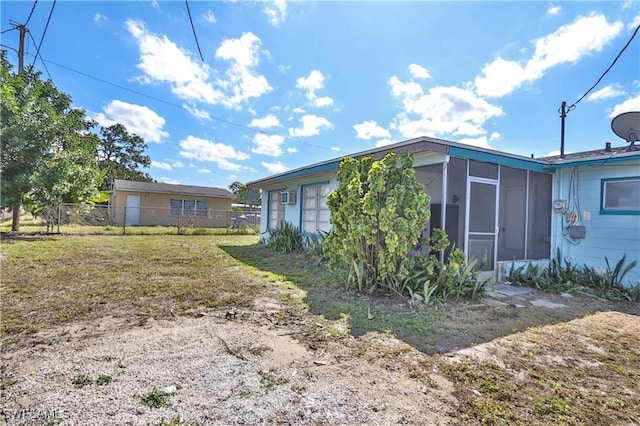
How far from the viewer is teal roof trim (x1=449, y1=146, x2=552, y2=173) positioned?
5.10 metres

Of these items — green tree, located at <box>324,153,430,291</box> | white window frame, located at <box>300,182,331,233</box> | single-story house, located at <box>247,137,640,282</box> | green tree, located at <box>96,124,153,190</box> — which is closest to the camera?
green tree, located at <box>324,153,430,291</box>

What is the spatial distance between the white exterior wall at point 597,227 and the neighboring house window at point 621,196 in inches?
2.8

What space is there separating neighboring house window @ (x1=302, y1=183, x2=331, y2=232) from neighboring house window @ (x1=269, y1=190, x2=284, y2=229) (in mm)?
1897

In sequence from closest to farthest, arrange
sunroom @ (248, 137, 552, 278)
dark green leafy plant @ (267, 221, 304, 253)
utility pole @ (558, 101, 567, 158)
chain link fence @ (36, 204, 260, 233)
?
sunroom @ (248, 137, 552, 278) → dark green leafy plant @ (267, 221, 304, 253) → utility pole @ (558, 101, 567, 158) → chain link fence @ (36, 204, 260, 233)

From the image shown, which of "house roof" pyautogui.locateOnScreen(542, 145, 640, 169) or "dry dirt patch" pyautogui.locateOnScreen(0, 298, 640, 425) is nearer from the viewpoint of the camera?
"dry dirt patch" pyautogui.locateOnScreen(0, 298, 640, 425)

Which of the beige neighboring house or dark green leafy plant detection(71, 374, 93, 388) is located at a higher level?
the beige neighboring house

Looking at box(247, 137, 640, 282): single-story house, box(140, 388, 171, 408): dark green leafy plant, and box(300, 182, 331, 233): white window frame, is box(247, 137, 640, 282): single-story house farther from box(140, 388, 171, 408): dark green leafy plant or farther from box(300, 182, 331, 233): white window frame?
box(140, 388, 171, 408): dark green leafy plant

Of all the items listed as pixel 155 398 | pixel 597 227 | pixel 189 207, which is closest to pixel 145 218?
pixel 189 207

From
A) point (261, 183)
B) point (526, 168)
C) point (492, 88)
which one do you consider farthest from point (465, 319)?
point (261, 183)

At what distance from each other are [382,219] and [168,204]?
66.8 ft

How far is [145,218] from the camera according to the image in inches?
818

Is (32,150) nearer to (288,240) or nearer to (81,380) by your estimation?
(288,240)

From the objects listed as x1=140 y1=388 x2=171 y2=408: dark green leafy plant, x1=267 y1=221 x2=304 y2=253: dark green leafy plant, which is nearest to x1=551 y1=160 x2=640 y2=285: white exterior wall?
x1=267 y1=221 x2=304 y2=253: dark green leafy plant

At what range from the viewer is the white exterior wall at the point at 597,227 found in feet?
18.3
